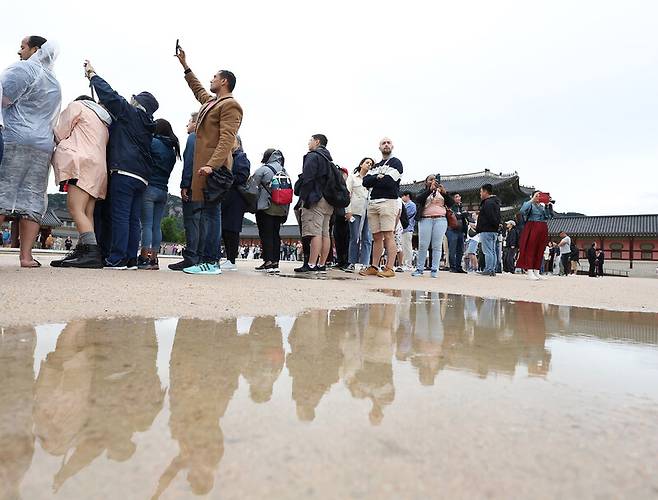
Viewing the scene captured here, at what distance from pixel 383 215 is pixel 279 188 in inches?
55.4

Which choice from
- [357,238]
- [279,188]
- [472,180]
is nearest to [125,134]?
[279,188]

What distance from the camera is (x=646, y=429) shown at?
868 mm

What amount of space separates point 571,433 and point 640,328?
74.3 inches

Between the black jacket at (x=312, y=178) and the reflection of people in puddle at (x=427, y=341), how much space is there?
8.54 feet

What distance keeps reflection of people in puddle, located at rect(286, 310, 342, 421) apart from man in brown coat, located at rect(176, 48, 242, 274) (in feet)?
8.52

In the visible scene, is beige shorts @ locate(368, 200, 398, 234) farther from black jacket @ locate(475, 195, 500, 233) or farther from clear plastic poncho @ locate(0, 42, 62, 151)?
clear plastic poncho @ locate(0, 42, 62, 151)

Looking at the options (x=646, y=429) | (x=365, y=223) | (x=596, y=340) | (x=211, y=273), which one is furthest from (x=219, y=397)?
(x=365, y=223)

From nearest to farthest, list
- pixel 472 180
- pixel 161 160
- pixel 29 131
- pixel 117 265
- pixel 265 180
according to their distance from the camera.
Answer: pixel 29 131 < pixel 117 265 < pixel 161 160 < pixel 265 180 < pixel 472 180

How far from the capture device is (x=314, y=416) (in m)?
0.89

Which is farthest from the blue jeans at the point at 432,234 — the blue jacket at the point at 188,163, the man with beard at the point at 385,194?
the blue jacket at the point at 188,163

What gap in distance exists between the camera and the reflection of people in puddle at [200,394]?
67 centimetres

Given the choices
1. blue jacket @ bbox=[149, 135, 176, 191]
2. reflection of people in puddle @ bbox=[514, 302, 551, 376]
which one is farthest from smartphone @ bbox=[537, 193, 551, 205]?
blue jacket @ bbox=[149, 135, 176, 191]

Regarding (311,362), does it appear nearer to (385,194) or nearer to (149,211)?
(149,211)

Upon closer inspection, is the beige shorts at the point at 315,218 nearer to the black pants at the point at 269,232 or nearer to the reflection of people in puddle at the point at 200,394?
the black pants at the point at 269,232
